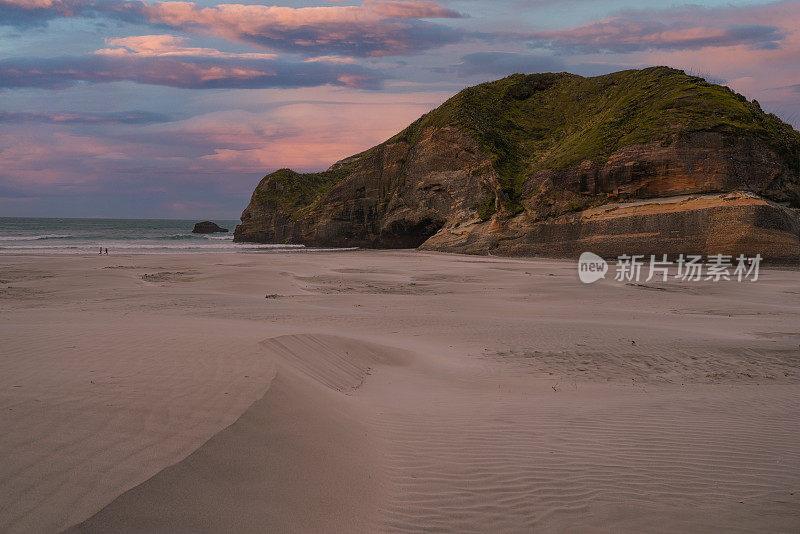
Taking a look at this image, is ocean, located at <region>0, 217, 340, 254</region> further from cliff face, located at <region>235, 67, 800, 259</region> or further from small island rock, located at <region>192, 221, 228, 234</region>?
small island rock, located at <region>192, 221, 228, 234</region>

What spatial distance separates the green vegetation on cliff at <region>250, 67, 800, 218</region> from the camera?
3422 centimetres

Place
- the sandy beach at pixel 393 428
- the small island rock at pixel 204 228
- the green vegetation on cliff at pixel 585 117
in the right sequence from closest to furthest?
the sandy beach at pixel 393 428, the green vegetation on cliff at pixel 585 117, the small island rock at pixel 204 228

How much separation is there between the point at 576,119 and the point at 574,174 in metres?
17.8

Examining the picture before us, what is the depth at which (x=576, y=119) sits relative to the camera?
52531mm

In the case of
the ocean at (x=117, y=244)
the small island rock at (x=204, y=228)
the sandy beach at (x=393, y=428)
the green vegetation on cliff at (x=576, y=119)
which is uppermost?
the green vegetation on cliff at (x=576, y=119)

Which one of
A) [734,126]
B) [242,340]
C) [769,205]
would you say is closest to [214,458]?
[242,340]

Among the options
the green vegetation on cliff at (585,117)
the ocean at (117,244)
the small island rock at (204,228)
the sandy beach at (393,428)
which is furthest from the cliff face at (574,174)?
the small island rock at (204,228)

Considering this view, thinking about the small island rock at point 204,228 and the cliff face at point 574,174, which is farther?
the small island rock at point 204,228

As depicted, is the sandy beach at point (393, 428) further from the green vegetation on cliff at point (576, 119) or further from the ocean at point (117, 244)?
the ocean at point (117, 244)

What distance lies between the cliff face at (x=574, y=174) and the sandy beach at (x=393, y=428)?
2125 centimetres

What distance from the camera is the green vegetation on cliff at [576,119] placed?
34.2 m

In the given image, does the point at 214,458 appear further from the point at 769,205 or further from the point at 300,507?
the point at 769,205

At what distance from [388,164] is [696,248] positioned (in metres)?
33.0

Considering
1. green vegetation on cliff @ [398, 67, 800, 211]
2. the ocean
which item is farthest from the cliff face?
the ocean
